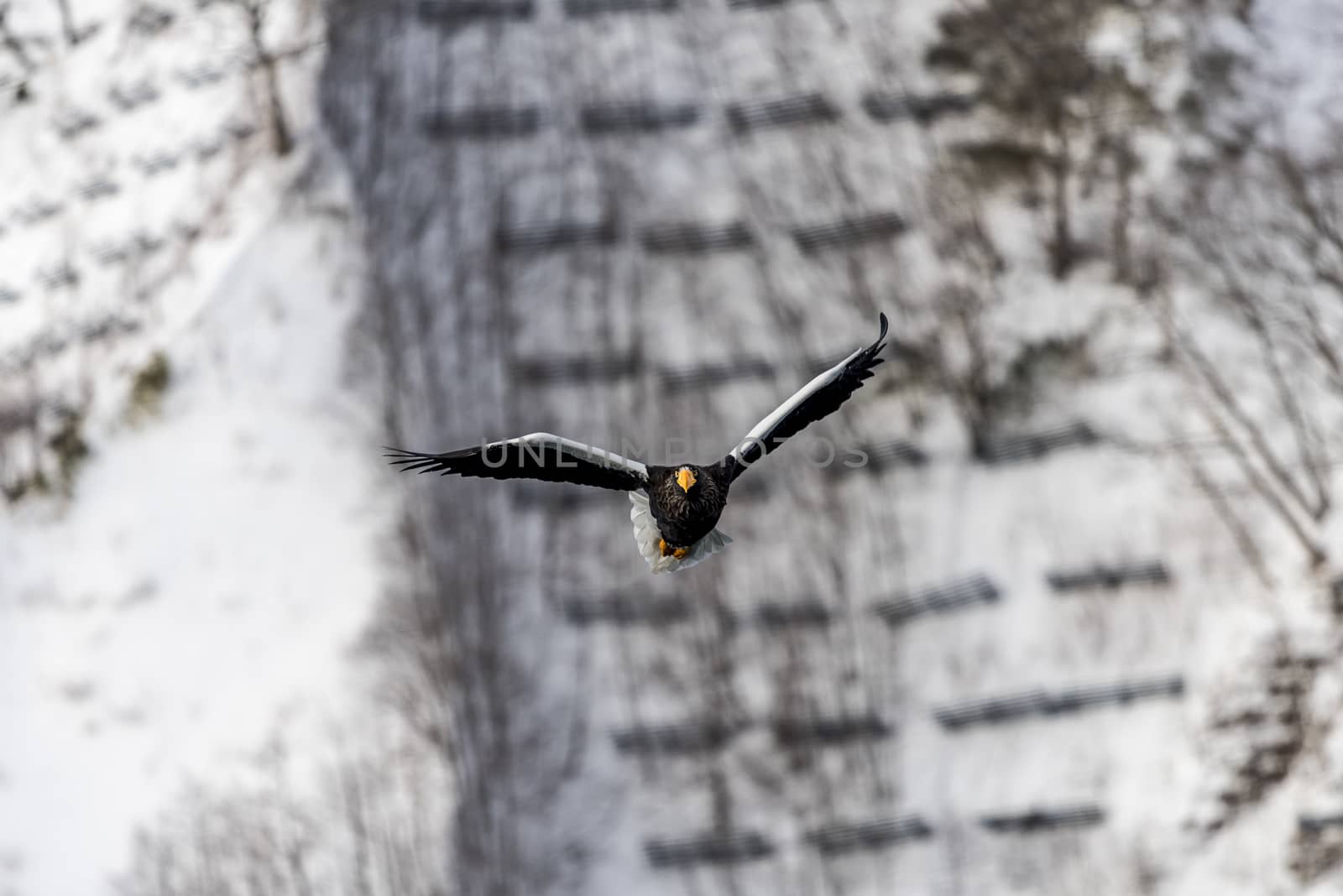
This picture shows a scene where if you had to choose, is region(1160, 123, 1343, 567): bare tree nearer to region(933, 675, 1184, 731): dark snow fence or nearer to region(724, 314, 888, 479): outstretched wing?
region(933, 675, 1184, 731): dark snow fence

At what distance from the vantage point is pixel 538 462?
14.7m

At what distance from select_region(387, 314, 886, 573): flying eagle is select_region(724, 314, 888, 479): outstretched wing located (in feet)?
0.04

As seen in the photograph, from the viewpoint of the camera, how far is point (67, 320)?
3634cm

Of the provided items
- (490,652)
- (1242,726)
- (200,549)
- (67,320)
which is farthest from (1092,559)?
(67,320)

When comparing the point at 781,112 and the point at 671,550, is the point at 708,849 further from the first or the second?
the point at 671,550

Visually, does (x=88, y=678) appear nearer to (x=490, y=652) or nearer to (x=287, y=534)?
(x=287, y=534)

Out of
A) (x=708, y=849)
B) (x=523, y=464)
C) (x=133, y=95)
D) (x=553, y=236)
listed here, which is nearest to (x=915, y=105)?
(x=553, y=236)

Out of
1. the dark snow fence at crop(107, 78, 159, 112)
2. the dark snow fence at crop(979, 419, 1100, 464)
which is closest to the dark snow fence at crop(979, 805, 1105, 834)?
the dark snow fence at crop(979, 419, 1100, 464)

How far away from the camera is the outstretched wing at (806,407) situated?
15008 mm

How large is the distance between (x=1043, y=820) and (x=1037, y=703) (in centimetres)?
225

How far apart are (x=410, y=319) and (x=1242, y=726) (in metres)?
18.5

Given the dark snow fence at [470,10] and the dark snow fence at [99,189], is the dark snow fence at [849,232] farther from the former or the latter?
the dark snow fence at [99,189]

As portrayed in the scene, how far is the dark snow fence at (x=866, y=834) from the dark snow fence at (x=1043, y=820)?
1260 millimetres

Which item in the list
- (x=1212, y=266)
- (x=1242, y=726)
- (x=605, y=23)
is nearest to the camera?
(x=1242, y=726)
